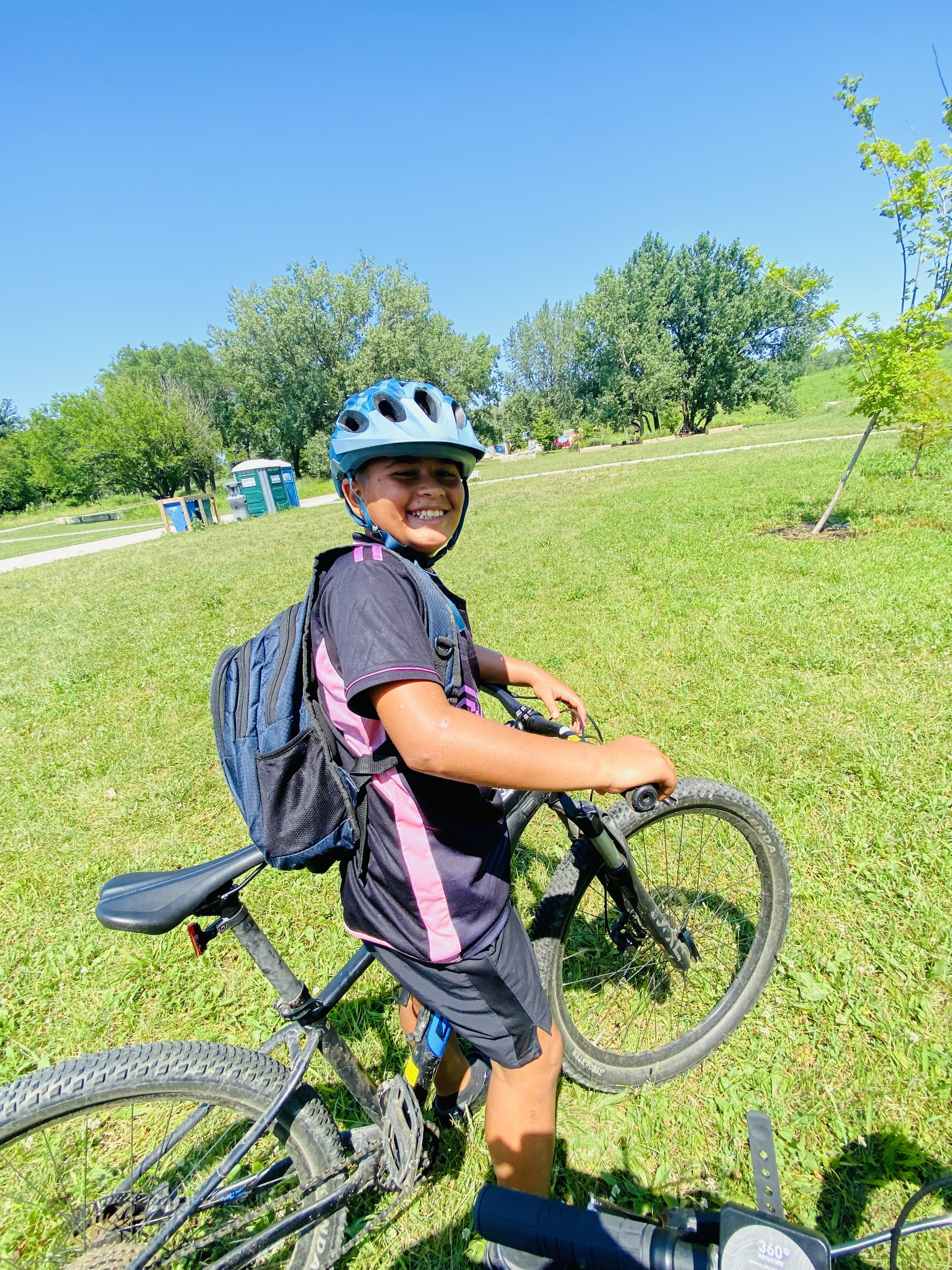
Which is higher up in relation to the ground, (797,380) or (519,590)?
(797,380)

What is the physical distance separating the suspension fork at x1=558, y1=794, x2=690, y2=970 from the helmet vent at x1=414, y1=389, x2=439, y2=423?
1131 mm

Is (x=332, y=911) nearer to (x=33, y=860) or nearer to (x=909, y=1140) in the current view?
(x=33, y=860)

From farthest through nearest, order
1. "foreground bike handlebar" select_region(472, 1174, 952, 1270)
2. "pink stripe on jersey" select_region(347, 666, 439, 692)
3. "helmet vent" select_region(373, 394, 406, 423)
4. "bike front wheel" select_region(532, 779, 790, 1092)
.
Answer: "bike front wheel" select_region(532, 779, 790, 1092)
"helmet vent" select_region(373, 394, 406, 423)
"pink stripe on jersey" select_region(347, 666, 439, 692)
"foreground bike handlebar" select_region(472, 1174, 952, 1270)

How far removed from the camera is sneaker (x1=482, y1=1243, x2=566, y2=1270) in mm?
1118

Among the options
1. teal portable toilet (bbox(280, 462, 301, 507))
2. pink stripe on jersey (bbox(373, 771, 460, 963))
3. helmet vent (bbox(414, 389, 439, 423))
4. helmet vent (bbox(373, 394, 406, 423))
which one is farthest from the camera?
teal portable toilet (bbox(280, 462, 301, 507))

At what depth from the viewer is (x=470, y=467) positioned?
1812 millimetres

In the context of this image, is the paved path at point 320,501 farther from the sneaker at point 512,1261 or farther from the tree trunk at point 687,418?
the tree trunk at point 687,418

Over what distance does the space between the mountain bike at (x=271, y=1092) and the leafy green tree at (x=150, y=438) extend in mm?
43248

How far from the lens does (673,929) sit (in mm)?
2107

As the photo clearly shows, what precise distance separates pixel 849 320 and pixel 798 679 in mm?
5904

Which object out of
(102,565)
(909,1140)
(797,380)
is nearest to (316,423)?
(102,565)

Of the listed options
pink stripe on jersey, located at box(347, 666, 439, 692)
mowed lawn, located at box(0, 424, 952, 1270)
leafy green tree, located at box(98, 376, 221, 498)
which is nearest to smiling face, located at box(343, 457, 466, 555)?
pink stripe on jersey, located at box(347, 666, 439, 692)

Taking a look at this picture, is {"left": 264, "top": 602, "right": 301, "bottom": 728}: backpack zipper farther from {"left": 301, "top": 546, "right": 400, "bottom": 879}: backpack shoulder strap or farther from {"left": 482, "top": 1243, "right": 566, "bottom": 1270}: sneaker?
{"left": 482, "top": 1243, "right": 566, "bottom": 1270}: sneaker

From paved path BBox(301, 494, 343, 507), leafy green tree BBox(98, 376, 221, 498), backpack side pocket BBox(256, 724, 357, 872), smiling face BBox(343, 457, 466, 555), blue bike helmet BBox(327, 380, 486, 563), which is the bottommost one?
backpack side pocket BBox(256, 724, 357, 872)
